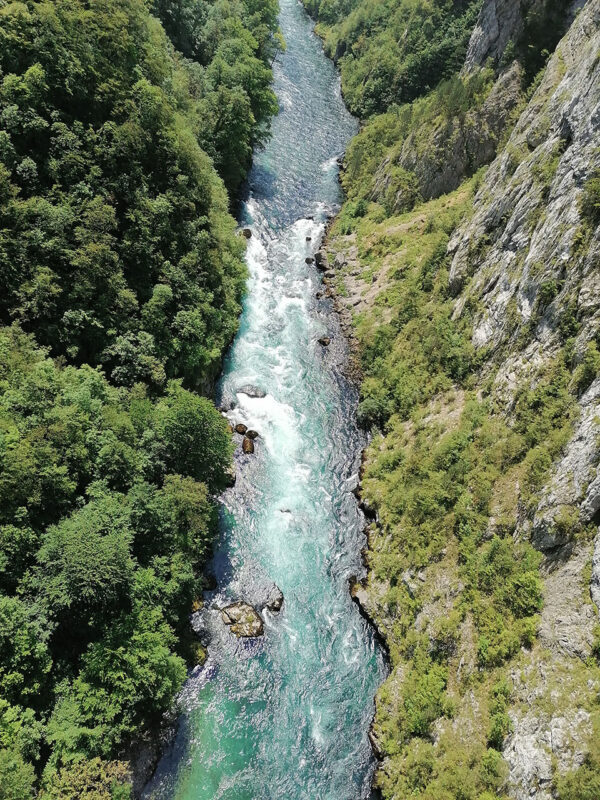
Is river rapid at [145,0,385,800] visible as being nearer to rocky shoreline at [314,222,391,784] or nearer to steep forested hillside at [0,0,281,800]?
rocky shoreline at [314,222,391,784]

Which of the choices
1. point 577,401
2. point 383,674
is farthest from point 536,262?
point 383,674

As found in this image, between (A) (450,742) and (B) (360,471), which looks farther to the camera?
(B) (360,471)

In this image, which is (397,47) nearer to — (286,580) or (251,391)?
(251,391)

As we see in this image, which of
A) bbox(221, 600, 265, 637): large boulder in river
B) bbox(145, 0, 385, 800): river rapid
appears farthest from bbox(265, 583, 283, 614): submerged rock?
bbox(221, 600, 265, 637): large boulder in river

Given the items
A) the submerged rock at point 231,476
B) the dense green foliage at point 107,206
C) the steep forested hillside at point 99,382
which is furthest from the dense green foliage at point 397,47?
the submerged rock at point 231,476

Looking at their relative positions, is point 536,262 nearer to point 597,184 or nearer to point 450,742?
point 597,184

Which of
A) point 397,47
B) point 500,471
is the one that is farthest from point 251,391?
point 397,47

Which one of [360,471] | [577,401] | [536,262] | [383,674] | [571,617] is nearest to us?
[571,617]
